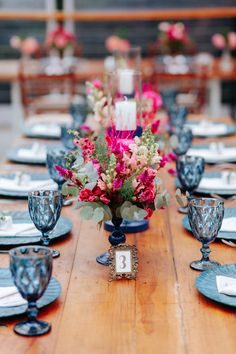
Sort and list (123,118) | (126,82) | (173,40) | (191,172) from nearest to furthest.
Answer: (123,118)
(191,172)
(126,82)
(173,40)

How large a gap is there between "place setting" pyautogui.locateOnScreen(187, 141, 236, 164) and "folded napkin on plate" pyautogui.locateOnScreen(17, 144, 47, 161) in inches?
21.4

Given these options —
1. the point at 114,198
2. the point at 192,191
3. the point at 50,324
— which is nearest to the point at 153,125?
the point at 192,191

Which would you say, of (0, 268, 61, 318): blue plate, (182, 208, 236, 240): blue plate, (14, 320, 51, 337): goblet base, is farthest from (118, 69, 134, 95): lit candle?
(14, 320, 51, 337): goblet base

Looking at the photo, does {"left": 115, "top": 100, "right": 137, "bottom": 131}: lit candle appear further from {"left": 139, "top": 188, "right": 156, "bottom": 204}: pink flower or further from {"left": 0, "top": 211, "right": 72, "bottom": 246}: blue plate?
{"left": 139, "top": 188, "right": 156, "bottom": 204}: pink flower

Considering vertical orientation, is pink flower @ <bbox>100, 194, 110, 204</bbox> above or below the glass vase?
above

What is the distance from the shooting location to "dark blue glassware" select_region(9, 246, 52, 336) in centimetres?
142

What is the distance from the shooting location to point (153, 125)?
2.60 metres

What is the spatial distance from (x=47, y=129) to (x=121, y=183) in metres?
1.95

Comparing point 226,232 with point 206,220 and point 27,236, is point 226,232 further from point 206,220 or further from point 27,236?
point 27,236

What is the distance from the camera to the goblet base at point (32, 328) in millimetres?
1452

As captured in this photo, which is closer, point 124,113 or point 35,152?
point 124,113

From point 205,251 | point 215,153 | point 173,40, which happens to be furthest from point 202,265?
point 173,40

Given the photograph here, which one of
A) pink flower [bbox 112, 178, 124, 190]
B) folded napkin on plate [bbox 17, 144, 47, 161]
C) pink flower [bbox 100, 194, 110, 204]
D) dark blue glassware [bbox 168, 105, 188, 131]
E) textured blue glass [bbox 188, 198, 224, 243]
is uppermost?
pink flower [bbox 112, 178, 124, 190]

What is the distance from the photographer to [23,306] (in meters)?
1.54
